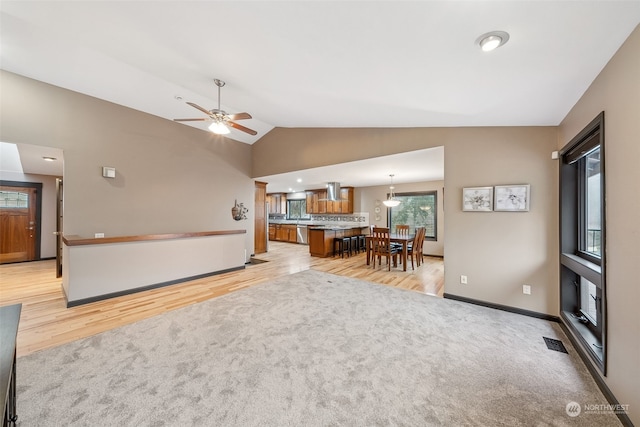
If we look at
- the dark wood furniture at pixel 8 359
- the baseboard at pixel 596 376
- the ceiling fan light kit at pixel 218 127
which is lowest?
the baseboard at pixel 596 376

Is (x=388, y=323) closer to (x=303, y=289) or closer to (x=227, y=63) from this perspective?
(x=303, y=289)

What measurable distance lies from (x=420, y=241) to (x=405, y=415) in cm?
454

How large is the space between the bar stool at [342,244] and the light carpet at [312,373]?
3.85 meters

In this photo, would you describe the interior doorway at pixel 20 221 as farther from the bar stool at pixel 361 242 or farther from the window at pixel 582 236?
the window at pixel 582 236

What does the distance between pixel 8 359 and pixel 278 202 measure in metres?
9.86

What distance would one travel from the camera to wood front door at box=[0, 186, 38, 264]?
5559 mm

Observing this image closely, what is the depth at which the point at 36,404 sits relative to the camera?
5.09ft

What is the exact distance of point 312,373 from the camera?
6.16 ft

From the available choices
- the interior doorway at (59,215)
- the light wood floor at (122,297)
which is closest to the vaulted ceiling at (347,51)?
the interior doorway at (59,215)

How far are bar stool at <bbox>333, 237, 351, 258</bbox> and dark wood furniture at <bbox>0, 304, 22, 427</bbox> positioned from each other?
5956 mm

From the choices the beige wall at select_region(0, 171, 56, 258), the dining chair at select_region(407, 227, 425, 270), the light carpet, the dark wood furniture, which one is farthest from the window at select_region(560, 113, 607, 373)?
the beige wall at select_region(0, 171, 56, 258)

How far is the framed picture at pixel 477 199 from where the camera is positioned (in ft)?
10.3

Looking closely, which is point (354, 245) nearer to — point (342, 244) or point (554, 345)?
point (342, 244)

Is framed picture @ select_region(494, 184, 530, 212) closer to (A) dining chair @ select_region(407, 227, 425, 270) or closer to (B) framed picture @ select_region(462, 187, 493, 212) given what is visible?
(B) framed picture @ select_region(462, 187, 493, 212)
